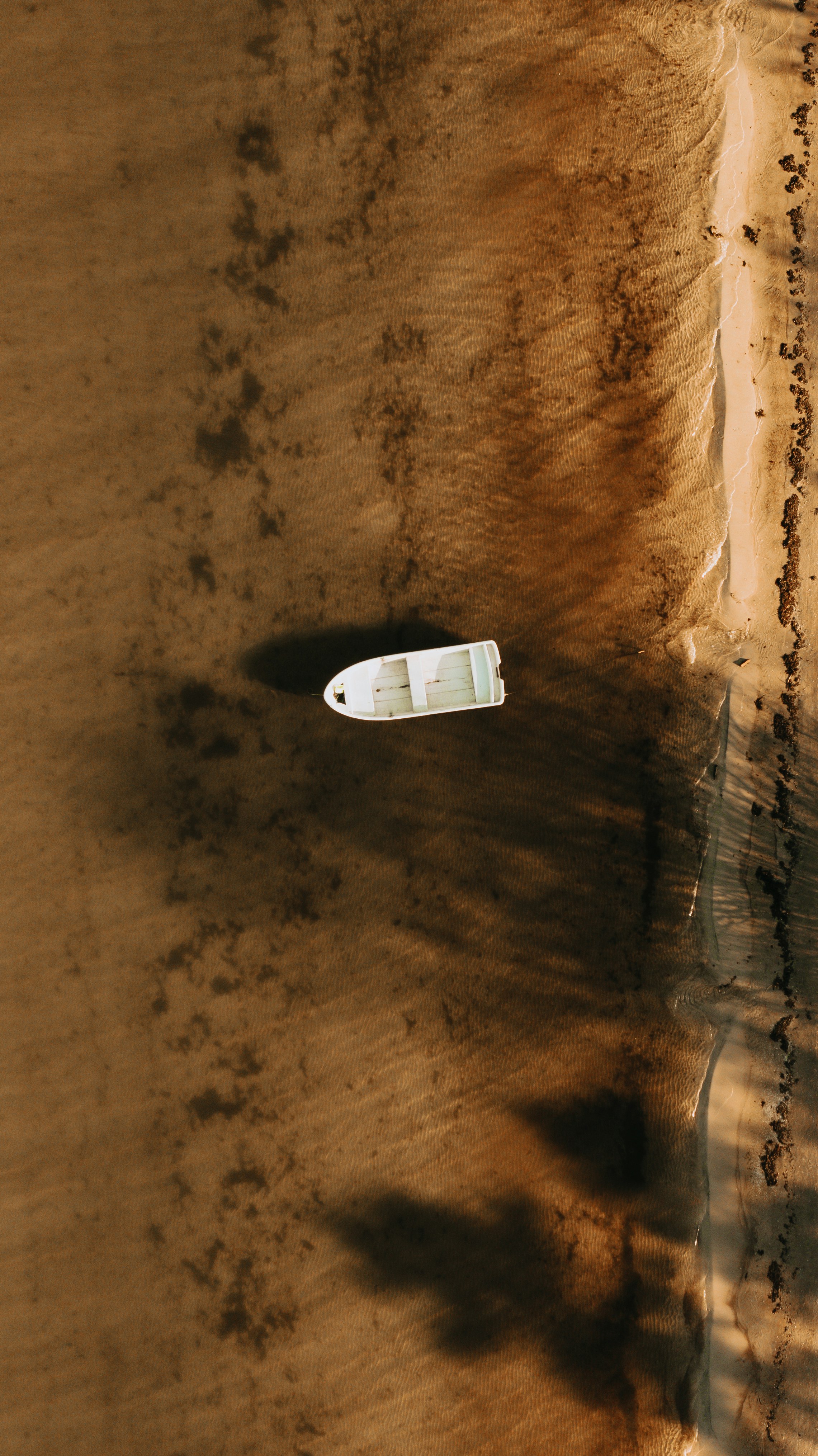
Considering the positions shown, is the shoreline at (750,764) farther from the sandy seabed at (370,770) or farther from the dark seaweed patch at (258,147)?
the dark seaweed patch at (258,147)

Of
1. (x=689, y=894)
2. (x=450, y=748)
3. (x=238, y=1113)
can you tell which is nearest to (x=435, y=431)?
(x=450, y=748)

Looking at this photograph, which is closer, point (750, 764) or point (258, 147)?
point (258, 147)

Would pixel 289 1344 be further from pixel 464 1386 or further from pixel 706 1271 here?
pixel 706 1271

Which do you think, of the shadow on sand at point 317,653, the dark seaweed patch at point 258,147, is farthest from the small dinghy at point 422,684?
the dark seaweed patch at point 258,147

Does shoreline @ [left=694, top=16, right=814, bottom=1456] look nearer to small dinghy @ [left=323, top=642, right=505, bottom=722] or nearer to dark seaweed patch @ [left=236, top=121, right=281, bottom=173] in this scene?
small dinghy @ [left=323, top=642, right=505, bottom=722]

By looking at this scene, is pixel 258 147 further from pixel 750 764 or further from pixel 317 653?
pixel 750 764

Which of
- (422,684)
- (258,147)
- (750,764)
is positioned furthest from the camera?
(750,764)

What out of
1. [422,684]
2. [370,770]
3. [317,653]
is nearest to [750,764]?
[422,684]
